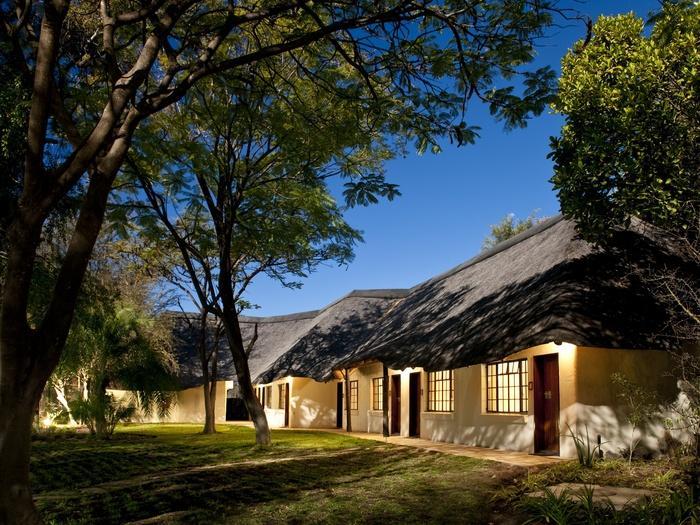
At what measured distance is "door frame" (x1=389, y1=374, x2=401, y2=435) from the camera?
21719mm

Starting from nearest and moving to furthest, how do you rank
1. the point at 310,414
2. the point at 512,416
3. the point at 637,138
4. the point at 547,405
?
the point at 637,138 < the point at 547,405 < the point at 512,416 < the point at 310,414

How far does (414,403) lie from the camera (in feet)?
67.5

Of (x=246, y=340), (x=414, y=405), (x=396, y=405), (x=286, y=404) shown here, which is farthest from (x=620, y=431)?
(x=246, y=340)

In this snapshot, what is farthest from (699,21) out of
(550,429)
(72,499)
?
(72,499)

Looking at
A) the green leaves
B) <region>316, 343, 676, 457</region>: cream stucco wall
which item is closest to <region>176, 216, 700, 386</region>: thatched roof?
<region>316, 343, 676, 457</region>: cream stucco wall

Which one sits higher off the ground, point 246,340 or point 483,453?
point 246,340

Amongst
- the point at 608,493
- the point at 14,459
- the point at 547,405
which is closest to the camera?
the point at 14,459

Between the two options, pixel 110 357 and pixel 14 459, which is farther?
pixel 110 357

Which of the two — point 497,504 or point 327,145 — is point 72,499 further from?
point 327,145

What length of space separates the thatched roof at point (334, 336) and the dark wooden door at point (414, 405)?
17.7 ft

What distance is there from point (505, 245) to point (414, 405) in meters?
6.12

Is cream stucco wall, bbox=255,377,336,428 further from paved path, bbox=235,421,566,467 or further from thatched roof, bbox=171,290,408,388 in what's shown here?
paved path, bbox=235,421,566,467

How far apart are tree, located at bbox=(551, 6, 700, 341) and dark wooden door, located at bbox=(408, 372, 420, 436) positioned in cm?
938

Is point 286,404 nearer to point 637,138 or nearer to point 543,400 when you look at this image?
point 543,400
